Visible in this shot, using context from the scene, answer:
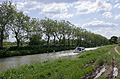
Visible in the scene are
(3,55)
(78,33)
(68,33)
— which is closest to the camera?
(3,55)

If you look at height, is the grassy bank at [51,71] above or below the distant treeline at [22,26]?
below

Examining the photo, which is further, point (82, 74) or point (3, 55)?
point (3, 55)

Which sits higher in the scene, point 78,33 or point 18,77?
point 78,33

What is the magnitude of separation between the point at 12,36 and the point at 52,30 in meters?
20.7

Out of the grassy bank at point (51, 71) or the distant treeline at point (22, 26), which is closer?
the grassy bank at point (51, 71)

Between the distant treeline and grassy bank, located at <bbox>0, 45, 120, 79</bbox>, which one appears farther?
the distant treeline

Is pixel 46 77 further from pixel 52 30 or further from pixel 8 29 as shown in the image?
pixel 52 30

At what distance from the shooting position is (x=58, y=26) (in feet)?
233

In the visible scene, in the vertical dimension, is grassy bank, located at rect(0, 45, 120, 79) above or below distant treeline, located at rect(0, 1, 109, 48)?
below

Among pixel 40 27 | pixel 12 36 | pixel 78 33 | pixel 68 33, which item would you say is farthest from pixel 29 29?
pixel 78 33

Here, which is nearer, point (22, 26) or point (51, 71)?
point (51, 71)

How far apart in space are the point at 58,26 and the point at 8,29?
31.6 m

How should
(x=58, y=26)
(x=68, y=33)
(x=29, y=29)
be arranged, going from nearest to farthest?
1. (x=29, y=29)
2. (x=58, y=26)
3. (x=68, y=33)

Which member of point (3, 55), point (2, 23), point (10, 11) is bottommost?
point (3, 55)
